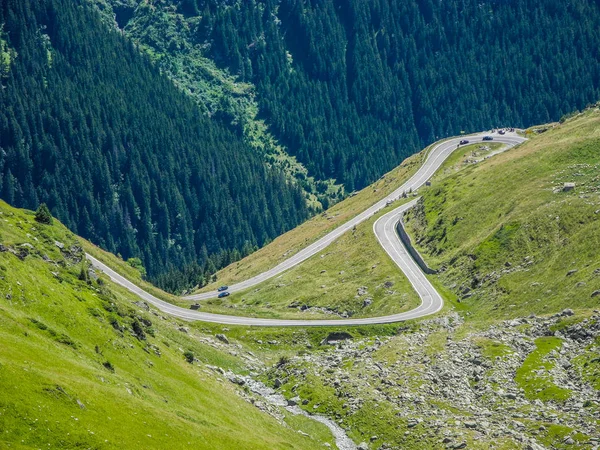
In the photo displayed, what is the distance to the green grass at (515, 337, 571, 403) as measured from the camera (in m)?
92.6

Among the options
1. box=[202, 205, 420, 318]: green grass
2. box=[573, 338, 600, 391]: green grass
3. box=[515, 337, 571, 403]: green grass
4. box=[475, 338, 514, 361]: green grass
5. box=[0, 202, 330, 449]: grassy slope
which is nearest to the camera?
box=[0, 202, 330, 449]: grassy slope

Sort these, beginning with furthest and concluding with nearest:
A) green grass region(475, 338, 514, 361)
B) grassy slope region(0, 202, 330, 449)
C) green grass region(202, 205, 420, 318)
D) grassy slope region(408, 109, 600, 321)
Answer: green grass region(202, 205, 420, 318), grassy slope region(408, 109, 600, 321), green grass region(475, 338, 514, 361), grassy slope region(0, 202, 330, 449)

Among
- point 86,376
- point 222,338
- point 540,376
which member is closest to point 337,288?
point 222,338

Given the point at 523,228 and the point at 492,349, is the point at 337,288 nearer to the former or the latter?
the point at 523,228

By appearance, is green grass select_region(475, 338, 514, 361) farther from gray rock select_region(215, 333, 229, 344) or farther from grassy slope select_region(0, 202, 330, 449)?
gray rock select_region(215, 333, 229, 344)

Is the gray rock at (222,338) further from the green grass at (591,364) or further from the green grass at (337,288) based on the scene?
the green grass at (591,364)

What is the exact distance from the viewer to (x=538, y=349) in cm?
10331

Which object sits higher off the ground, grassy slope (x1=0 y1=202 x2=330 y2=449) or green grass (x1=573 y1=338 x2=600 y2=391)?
grassy slope (x1=0 y1=202 x2=330 y2=449)

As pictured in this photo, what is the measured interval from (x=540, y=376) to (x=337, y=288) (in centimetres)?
7407

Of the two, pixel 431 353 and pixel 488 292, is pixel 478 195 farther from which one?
pixel 431 353

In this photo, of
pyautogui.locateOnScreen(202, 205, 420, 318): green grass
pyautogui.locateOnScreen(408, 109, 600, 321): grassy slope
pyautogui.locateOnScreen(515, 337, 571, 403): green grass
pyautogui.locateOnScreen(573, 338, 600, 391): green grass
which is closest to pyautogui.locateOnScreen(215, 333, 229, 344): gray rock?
pyautogui.locateOnScreen(202, 205, 420, 318): green grass

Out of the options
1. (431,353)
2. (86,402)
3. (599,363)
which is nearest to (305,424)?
(431,353)

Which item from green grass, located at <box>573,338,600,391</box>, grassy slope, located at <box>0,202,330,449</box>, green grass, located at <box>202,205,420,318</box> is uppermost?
grassy slope, located at <box>0,202,330,449</box>

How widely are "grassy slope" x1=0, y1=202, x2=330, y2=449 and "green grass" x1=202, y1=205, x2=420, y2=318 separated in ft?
157
